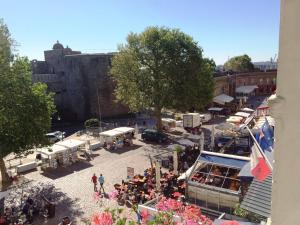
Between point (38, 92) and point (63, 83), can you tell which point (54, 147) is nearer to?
point (38, 92)

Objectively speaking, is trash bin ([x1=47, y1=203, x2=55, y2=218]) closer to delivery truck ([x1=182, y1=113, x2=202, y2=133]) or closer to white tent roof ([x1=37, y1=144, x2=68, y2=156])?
white tent roof ([x1=37, y1=144, x2=68, y2=156])

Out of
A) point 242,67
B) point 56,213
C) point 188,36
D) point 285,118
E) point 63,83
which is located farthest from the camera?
point 242,67

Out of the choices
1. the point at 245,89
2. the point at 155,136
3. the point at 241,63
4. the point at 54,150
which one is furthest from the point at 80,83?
the point at 241,63

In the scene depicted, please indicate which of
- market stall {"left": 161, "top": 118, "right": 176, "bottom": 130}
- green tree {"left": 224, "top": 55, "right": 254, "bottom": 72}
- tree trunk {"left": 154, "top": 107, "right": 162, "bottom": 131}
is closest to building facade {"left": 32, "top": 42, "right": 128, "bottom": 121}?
market stall {"left": 161, "top": 118, "right": 176, "bottom": 130}

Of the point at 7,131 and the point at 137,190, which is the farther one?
the point at 7,131

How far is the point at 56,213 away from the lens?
53.1 feet

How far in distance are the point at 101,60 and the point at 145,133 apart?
2063cm

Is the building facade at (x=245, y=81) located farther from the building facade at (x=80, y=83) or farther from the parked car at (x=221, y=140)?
the parked car at (x=221, y=140)

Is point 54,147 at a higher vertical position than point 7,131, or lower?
lower

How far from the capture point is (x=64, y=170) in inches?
900

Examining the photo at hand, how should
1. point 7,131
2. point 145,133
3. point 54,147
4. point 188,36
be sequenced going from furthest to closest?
1. point 188,36
2. point 145,133
3. point 54,147
4. point 7,131

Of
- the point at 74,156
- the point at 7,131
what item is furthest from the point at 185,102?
the point at 7,131

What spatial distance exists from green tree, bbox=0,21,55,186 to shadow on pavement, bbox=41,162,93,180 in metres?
2.85

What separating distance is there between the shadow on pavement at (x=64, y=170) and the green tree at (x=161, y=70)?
10318mm
